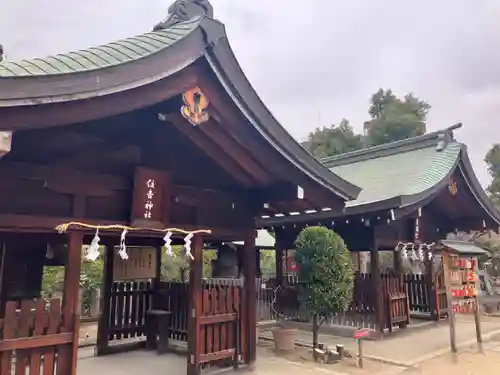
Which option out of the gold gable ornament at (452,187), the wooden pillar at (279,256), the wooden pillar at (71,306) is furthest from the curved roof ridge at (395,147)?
the wooden pillar at (71,306)

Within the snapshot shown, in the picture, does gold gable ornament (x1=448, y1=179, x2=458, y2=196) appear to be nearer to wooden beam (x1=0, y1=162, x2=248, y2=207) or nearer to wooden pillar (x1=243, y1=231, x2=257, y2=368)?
wooden pillar (x1=243, y1=231, x2=257, y2=368)

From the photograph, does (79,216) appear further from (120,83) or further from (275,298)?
(275,298)

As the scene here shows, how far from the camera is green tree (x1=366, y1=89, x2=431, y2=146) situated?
33.9 meters

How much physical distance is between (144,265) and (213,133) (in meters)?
4.00

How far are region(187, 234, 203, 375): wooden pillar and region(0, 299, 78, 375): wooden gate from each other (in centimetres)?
174

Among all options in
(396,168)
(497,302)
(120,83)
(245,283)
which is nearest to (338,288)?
(245,283)

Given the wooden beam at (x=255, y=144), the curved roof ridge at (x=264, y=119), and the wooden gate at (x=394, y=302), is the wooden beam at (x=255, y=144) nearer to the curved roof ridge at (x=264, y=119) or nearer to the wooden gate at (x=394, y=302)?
the curved roof ridge at (x=264, y=119)

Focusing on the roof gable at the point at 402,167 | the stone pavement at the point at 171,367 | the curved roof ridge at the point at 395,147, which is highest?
the curved roof ridge at the point at 395,147

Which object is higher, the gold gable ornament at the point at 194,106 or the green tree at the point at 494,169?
the green tree at the point at 494,169

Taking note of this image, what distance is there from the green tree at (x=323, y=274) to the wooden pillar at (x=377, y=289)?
2.72 metres

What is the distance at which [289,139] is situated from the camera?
5.68 meters

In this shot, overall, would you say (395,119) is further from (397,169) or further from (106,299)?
(106,299)

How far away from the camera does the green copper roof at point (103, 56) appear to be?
3.78 meters

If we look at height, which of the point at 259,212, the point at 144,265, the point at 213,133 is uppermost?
the point at 213,133
